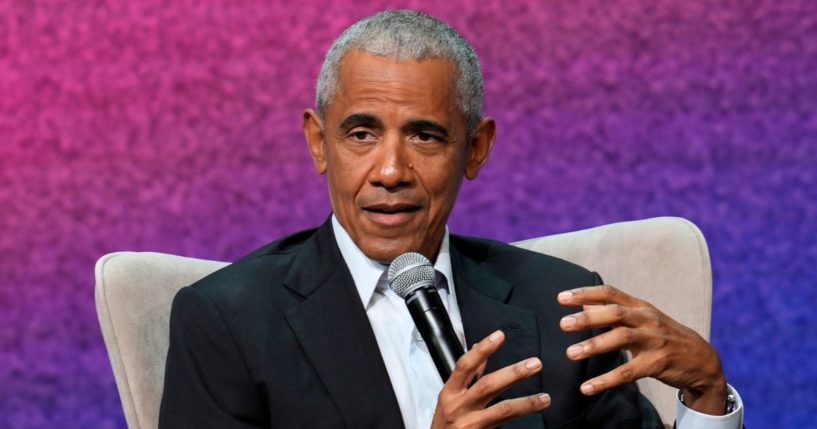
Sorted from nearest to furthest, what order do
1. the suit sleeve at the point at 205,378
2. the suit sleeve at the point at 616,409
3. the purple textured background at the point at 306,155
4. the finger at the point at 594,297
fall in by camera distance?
1. the finger at the point at 594,297
2. the suit sleeve at the point at 205,378
3. the suit sleeve at the point at 616,409
4. the purple textured background at the point at 306,155

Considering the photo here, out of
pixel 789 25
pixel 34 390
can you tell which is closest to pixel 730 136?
pixel 789 25

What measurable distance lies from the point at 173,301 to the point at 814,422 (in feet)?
5.18

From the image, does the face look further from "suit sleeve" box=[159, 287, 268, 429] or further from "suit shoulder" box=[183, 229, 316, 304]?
"suit sleeve" box=[159, 287, 268, 429]

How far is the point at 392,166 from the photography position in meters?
1.79

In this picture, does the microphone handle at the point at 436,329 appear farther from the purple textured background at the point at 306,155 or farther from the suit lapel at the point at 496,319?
the purple textured background at the point at 306,155

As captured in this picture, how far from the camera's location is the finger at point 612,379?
1.52 m

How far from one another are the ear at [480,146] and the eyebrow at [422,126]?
15 cm

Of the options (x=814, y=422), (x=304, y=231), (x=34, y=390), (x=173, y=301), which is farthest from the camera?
(x=814, y=422)

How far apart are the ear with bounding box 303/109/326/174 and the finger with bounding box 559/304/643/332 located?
0.56 meters

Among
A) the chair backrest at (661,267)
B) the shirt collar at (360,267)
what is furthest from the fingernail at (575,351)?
the chair backrest at (661,267)

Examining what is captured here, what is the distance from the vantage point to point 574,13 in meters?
2.59

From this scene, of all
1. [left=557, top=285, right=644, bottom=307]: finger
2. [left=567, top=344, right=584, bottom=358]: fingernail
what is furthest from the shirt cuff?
[left=567, top=344, right=584, bottom=358]: fingernail

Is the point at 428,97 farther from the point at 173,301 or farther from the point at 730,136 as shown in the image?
the point at 730,136

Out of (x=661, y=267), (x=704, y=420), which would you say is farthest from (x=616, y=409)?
(x=661, y=267)
